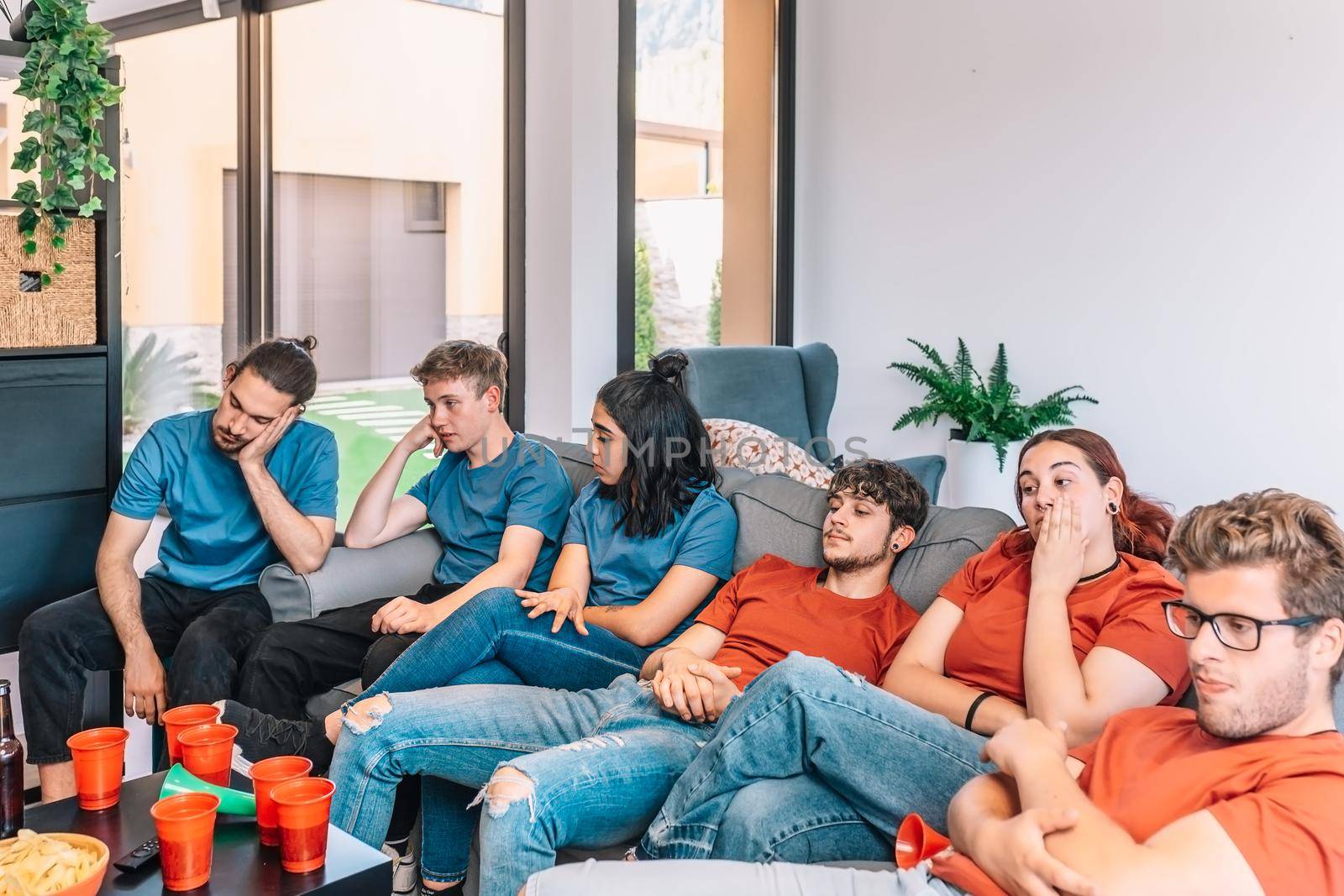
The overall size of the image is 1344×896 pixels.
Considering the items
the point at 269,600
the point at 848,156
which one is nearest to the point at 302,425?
the point at 269,600

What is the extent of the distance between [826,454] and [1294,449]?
151 centimetres

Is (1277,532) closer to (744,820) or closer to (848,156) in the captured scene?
(744,820)

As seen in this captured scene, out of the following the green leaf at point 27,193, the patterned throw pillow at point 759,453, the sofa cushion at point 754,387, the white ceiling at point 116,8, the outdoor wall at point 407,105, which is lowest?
the patterned throw pillow at point 759,453

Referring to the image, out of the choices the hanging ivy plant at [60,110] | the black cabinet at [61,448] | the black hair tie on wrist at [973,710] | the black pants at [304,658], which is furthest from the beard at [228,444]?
the black hair tie on wrist at [973,710]

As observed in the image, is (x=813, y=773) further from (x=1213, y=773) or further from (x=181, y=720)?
(x=181, y=720)

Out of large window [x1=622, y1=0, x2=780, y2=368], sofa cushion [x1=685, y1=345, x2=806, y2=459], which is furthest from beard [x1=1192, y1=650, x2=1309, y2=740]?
large window [x1=622, y1=0, x2=780, y2=368]

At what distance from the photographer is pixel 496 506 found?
288cm

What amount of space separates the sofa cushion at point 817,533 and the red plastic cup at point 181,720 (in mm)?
1149

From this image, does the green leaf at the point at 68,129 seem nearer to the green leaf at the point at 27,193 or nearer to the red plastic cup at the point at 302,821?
the green leaf at the point at 27,193

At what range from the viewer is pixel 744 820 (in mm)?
1776

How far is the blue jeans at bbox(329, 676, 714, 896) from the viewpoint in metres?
1.83

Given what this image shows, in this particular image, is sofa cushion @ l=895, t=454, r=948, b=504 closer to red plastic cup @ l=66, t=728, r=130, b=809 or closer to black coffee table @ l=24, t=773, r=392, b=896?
black coffee table @ l=24, t=773, r=392, b=896

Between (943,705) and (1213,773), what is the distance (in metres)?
0.59

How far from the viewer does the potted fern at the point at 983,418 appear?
4.18 metres
